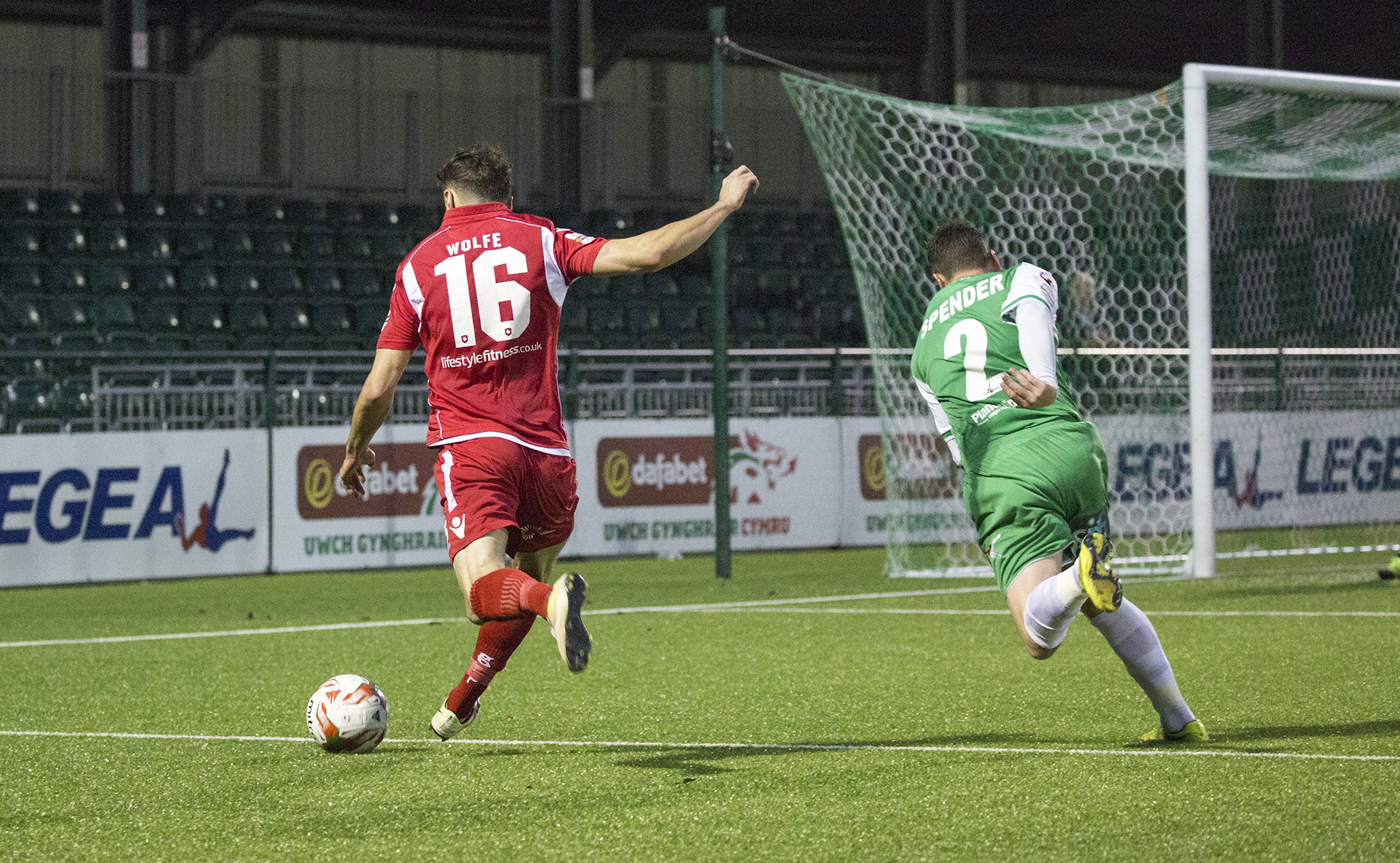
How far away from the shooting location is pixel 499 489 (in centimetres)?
455

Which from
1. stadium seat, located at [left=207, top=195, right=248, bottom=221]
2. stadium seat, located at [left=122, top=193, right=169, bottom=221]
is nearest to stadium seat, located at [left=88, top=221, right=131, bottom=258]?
stadium seat, located at [left=122, top=193, right=169, bottom=221]

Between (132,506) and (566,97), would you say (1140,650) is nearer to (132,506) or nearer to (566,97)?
(132,506)

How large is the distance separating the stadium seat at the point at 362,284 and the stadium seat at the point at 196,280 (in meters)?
1.58

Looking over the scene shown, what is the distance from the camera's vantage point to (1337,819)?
3719 mm

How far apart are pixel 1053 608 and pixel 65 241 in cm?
1482

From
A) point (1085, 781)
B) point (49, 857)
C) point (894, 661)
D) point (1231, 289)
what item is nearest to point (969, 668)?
point (894, 661)

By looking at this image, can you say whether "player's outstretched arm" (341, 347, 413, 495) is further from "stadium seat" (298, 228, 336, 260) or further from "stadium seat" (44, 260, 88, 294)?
"stadium seat" (298, 228, 336, 260)

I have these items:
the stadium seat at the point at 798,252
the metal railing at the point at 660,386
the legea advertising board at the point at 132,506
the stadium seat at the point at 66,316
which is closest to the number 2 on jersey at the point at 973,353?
the metal railing at the point at 660,386

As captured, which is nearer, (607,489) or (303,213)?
(607,489)

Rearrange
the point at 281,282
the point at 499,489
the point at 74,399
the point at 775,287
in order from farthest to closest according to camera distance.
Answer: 1. the point at 775,287
2. the point at 281,282
3. the point at 74,399
4. the point at 499,489

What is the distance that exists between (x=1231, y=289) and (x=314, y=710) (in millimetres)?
11425

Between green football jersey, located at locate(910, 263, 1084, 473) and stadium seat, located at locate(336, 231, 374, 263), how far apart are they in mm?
14037

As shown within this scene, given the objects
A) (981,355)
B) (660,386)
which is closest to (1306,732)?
(981,355)

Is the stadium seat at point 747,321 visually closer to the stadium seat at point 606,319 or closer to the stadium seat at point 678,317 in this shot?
the stadium seat at point 678,317
